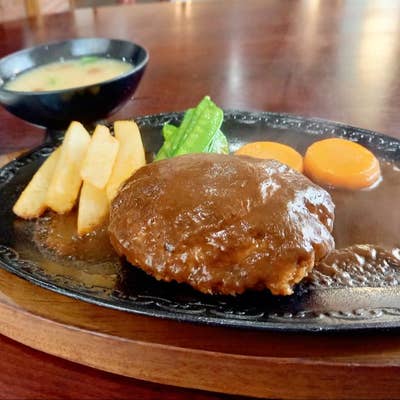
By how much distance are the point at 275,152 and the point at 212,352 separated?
40.0 inches

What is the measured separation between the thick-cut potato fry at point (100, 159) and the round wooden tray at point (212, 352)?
0.52m

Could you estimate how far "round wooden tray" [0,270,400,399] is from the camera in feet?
4.04

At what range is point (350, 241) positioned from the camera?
1.66 meters

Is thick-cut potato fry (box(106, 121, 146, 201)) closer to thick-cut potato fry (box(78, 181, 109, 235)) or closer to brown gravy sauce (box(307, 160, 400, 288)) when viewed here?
thick-cut potato fry (box(78, 181, 109, 235))

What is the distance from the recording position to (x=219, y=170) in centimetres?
156

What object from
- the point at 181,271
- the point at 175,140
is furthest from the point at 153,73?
the point at 181,271

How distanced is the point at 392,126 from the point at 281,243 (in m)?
1.52

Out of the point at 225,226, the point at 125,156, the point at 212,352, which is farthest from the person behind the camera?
the point at 125,156

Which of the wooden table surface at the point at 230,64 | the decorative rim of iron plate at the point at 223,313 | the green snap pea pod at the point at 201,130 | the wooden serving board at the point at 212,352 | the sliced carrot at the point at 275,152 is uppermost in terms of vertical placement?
the green snap pea pod at the point at 201,130

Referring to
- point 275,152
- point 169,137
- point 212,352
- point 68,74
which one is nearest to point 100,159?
point 169,137

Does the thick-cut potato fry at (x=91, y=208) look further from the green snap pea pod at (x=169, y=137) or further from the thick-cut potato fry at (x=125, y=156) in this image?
the green snap pea pod at (x=169, y=137)

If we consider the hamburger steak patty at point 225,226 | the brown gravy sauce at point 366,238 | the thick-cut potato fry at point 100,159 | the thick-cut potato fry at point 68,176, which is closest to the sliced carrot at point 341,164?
the brown gravy sauce at point 366,238

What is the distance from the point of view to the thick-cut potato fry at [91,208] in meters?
1.75

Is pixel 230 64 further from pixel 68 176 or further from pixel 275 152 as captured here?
pixel 68 176
